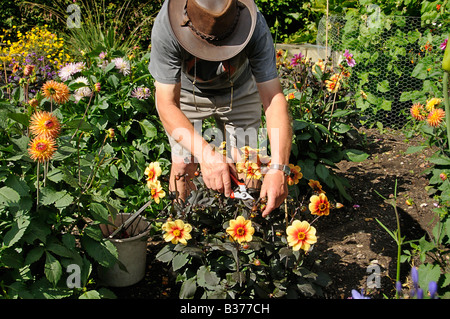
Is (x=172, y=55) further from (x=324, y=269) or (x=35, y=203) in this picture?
(x=324, y=269)

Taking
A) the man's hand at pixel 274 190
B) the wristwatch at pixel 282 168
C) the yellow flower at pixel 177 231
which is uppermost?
the wristwatch at pixel 282 168

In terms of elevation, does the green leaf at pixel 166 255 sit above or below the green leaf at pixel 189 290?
above

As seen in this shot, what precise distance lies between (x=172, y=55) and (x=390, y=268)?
5.36ft

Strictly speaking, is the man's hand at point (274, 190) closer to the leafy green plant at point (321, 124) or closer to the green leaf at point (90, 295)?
the green leaf at point (90, 295)

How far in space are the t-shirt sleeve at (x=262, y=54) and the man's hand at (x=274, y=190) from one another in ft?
1.77

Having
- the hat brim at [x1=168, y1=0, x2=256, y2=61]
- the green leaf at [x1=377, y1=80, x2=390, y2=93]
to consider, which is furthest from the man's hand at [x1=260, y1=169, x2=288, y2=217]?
the green leaf at [x1=377, y1=80, x2=390, y2=93]

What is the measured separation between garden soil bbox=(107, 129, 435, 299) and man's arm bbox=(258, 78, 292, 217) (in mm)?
424

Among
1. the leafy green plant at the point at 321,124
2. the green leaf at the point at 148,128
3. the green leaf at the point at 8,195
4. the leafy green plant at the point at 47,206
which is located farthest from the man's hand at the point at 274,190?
the green leaf at the point at 148,128

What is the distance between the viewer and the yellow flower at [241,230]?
176cm

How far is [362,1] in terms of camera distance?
490 cm

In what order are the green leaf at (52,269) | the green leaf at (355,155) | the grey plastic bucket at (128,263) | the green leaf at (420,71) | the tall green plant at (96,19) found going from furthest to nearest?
the tall green plant at (96,19), the green leaf at (420,71), the green leaf at (355,155), the grey plastic bucket at (128,263), the green leaf at (52,269)

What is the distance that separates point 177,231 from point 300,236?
50cm

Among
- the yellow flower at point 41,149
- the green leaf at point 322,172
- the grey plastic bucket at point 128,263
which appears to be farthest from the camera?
the green leaf at point 322,172

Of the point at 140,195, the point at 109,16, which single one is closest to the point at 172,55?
the point at 140,195
